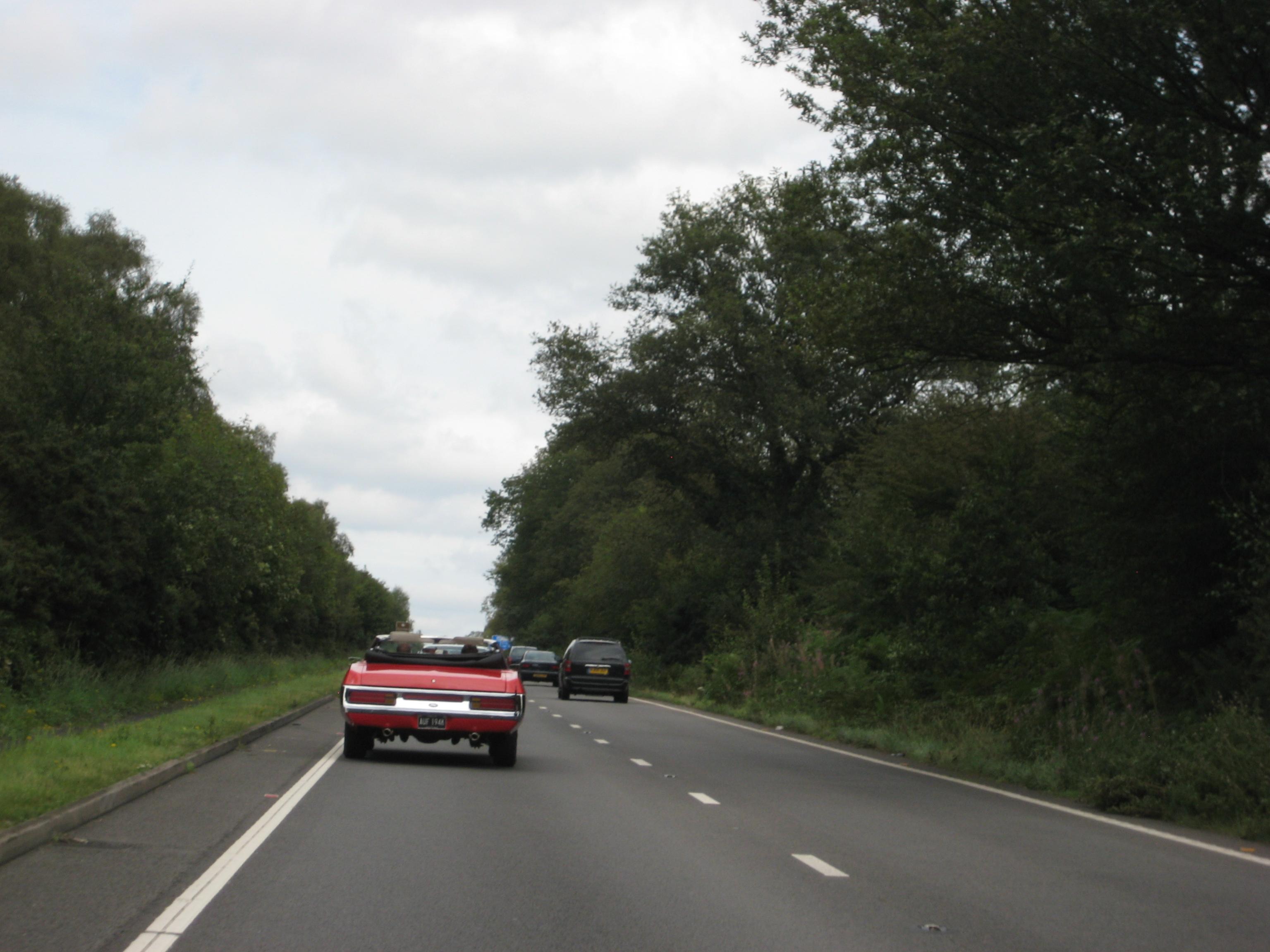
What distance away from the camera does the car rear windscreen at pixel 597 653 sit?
129 feet

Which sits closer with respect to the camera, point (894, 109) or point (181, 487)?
point (894, 109)

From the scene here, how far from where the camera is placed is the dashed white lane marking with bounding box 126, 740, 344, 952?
21.4 ft

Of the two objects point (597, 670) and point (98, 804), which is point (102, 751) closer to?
point (98, 804)

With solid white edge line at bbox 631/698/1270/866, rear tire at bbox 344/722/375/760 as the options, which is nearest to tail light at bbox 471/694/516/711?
rear tire at bbox 344/722/375/760

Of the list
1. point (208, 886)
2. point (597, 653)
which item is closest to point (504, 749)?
point (208, 886)

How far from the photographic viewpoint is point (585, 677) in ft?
128

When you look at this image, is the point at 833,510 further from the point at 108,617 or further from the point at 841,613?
the point at 108,617

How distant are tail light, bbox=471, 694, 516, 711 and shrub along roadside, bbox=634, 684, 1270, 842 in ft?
18.8

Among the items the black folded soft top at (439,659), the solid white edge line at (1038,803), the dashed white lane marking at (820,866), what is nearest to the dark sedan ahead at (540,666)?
the solid white edge line at (1038,803)

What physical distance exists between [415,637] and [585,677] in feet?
70.8

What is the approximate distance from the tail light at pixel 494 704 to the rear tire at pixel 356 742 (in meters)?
1.50

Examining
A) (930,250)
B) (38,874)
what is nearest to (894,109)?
(930,250)

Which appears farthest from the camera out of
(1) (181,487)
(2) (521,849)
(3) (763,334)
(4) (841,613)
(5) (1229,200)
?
(3) (763,334)

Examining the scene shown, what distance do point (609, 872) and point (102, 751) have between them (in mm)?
7214
